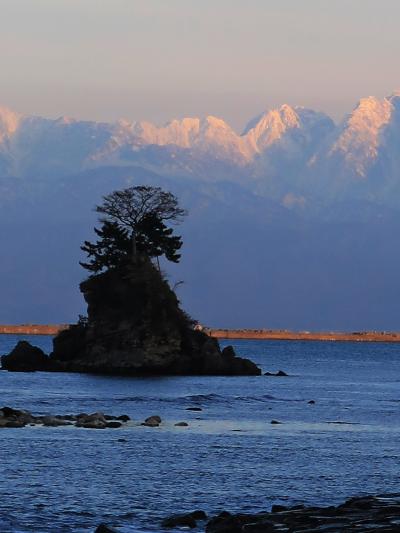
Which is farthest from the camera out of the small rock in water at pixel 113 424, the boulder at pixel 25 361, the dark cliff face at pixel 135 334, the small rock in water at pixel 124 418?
the boulder at pixel 25 361

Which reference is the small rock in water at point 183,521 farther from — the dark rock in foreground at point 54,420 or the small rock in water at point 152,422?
the small rock in water at point 152,422

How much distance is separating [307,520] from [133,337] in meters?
87.7

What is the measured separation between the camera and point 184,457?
61.6m

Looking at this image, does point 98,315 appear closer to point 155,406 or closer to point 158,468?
point 155,406

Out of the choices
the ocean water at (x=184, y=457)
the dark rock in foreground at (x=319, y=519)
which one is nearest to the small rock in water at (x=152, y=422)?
the ocean water at (x=184, y=457)

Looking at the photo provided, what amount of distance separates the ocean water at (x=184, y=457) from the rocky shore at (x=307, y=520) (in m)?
1.77

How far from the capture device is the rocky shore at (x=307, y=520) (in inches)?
1570

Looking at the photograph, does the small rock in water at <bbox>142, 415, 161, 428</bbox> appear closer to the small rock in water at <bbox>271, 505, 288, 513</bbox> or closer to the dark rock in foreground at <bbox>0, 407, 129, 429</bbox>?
the dark rock in foreground at <bbox>0, 407, 129, 429</bbox>

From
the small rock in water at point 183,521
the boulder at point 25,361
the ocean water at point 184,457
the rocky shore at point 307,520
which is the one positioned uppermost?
the boulder at point 25,361

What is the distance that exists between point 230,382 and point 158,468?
69.0 metres

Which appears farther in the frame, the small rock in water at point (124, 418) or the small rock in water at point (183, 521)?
the small rock in water at point (124, 418)

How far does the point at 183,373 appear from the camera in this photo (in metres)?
133

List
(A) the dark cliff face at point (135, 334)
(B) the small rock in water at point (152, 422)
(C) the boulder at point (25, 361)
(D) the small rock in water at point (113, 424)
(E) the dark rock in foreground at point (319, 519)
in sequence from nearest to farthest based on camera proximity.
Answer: (E) the dark rock in foreground at point (319, 519) < (D) the small rock in water at point (113, 424) < (B) the small rock in water at point (152, 422) < (A) the dark cliff face at point (135, 334) < (C) the boulder at point (25, 361)

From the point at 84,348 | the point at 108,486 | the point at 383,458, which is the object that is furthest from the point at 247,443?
the point at 84,348
